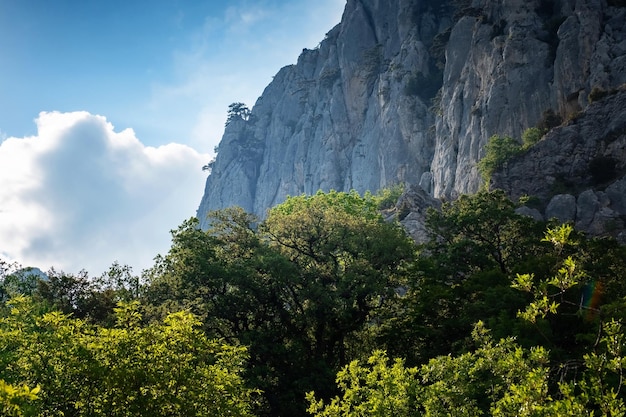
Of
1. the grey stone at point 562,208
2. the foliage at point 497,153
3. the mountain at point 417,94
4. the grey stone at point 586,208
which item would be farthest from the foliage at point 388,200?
the grey stone at point 586,208

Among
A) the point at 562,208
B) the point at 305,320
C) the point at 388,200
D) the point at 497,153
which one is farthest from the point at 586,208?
the point at 388,200

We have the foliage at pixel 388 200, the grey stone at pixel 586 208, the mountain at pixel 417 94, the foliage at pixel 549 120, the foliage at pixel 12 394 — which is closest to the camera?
the foliage at pixel 12 394

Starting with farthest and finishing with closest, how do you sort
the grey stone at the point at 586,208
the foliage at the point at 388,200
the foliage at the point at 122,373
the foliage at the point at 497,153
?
the foliage at the point at 388,200
the foliage at the point at 497,153
the grey stone at the point at 586,208
the foliage at the point at 122,373

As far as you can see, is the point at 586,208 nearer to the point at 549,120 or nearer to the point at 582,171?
the point at 582,171

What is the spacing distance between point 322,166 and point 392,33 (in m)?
36.1

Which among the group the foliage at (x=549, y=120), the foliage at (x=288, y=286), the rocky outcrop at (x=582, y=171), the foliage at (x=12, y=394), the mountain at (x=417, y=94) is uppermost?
the mountain at (x=417, y=94)

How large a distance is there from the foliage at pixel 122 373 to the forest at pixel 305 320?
0.12 ft

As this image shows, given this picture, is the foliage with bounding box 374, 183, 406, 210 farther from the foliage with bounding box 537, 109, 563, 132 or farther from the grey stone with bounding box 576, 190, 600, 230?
the grey stone with bounding box 576, 190, 600, 230

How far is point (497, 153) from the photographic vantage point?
62.9 metres

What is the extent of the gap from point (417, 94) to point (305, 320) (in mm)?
79408

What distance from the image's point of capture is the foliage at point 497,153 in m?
61.8

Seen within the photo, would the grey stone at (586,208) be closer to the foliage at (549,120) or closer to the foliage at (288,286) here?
the foliage at (549,120)

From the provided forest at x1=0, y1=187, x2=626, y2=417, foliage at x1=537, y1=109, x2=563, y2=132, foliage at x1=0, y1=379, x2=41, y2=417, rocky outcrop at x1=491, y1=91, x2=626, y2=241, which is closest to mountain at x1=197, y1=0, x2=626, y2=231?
foliage at x1=537, y1=109, x2=563, y2=132

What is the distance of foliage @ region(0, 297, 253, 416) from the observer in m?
11.3
